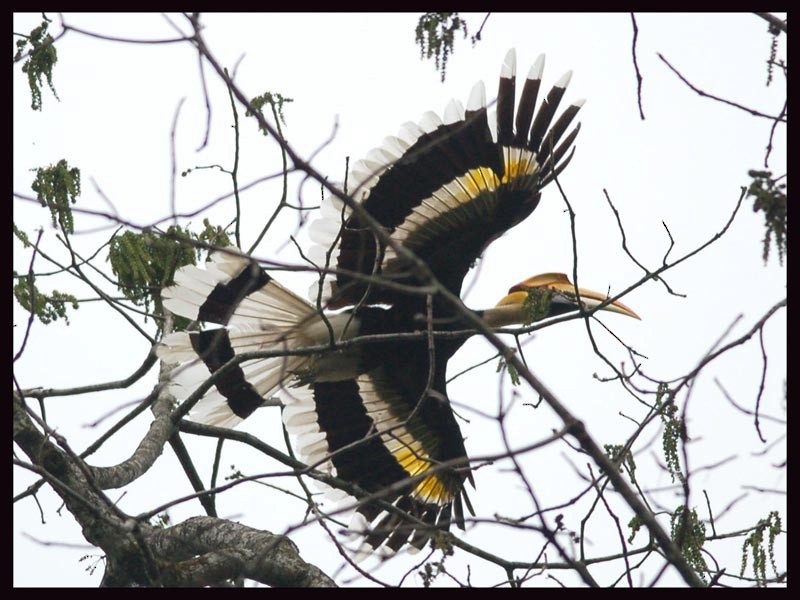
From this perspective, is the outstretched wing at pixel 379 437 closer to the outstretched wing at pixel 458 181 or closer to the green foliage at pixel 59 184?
the outstretched wing at pixel 458 181

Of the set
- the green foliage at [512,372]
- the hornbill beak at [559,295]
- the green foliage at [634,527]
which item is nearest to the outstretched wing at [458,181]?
the hornbill beak at [559,295]

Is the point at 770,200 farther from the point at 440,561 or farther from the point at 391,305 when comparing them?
the point at 391,305

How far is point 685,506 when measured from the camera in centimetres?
239

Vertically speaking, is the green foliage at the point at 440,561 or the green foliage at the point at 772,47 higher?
the green foliage at the point at 772,47

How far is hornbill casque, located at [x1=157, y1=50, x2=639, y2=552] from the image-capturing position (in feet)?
12.4

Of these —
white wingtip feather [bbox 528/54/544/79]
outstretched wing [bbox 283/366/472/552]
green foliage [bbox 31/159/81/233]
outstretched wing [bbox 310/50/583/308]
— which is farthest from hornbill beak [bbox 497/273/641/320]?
green foliage [bbox 31/159/81/233]

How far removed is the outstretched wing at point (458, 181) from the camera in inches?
149

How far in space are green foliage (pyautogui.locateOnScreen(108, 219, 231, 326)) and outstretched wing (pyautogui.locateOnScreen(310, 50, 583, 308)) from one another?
0.45 metres

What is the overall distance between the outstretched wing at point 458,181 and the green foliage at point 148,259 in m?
0.45

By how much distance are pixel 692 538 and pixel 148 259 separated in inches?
82.8

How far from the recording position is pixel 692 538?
2719mm

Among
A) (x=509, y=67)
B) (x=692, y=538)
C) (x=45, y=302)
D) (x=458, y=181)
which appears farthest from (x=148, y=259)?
(x=692, y=538)

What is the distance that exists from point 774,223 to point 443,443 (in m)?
2.54

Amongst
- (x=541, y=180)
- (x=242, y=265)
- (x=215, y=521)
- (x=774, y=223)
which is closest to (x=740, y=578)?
(x=774, y=223)
